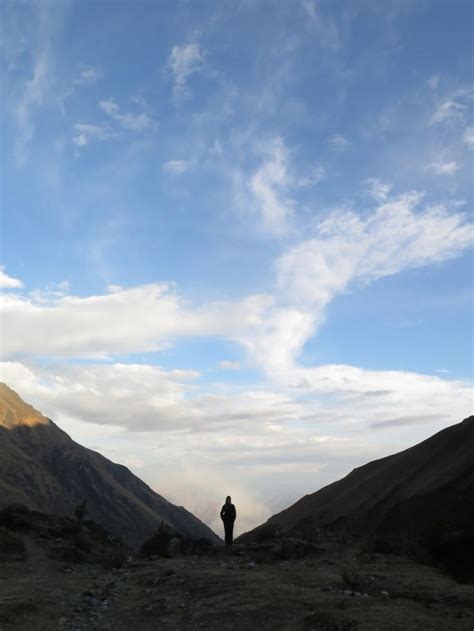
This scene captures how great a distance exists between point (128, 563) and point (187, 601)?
9825mm

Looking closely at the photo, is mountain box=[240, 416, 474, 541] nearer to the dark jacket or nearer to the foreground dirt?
the dark jacket

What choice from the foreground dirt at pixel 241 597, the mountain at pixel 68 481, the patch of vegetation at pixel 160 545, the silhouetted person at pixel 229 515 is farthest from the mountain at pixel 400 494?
the mountain at pixel 68 481

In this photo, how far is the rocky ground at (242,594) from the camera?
10959 mm

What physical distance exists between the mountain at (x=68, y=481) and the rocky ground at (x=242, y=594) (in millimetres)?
84047

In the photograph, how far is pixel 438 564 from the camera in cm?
1998

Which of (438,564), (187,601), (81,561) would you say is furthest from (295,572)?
(81,561)

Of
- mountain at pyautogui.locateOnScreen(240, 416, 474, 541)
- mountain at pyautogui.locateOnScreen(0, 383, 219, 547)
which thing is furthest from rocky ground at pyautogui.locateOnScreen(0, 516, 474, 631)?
mountain at pyautogui.locateOnScreen(0, 383, 219, 547)

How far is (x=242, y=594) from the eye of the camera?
43.4 ft

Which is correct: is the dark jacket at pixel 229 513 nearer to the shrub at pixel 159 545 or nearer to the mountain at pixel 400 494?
the shrub at pixel 159 545

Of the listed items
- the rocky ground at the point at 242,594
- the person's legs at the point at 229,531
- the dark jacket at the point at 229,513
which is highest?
the dark jacket at the point at 229,513

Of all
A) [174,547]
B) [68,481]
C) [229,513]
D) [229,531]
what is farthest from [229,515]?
[68,481]

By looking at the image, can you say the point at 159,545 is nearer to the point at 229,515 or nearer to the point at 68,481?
the point at 229,515

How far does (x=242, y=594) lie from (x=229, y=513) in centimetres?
1000

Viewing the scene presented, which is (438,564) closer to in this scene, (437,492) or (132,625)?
(132,625)
